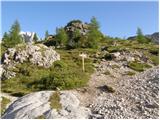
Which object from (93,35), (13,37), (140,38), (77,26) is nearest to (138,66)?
(93,35)

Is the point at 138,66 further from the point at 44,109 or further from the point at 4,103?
the point at 44,109

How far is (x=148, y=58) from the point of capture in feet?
175

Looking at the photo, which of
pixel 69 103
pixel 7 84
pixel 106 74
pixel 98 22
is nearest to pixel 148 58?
pixel 106 74

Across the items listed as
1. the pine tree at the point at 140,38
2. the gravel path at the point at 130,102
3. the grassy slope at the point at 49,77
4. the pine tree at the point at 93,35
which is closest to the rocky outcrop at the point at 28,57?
the grassy slope at the point at 49,77

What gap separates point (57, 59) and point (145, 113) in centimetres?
2754

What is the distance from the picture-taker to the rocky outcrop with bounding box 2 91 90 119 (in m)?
23.7

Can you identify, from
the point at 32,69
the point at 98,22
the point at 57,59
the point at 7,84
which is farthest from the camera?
the point at 98,22

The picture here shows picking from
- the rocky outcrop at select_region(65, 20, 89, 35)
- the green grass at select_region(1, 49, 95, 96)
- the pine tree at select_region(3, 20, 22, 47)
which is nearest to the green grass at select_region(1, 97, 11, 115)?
the green grass at select_region(1, 49, 95, 96)

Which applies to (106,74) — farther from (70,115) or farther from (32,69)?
(70,115)

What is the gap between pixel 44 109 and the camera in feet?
81.6

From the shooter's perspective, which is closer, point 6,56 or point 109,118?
point 109,118

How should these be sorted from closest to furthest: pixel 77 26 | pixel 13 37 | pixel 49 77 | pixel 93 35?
pixel 49 77, pixel 93 35, pixel 13 37, pixel 77 26

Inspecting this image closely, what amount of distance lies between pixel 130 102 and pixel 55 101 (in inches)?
244

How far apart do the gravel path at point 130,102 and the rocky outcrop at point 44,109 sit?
4.09 feet
